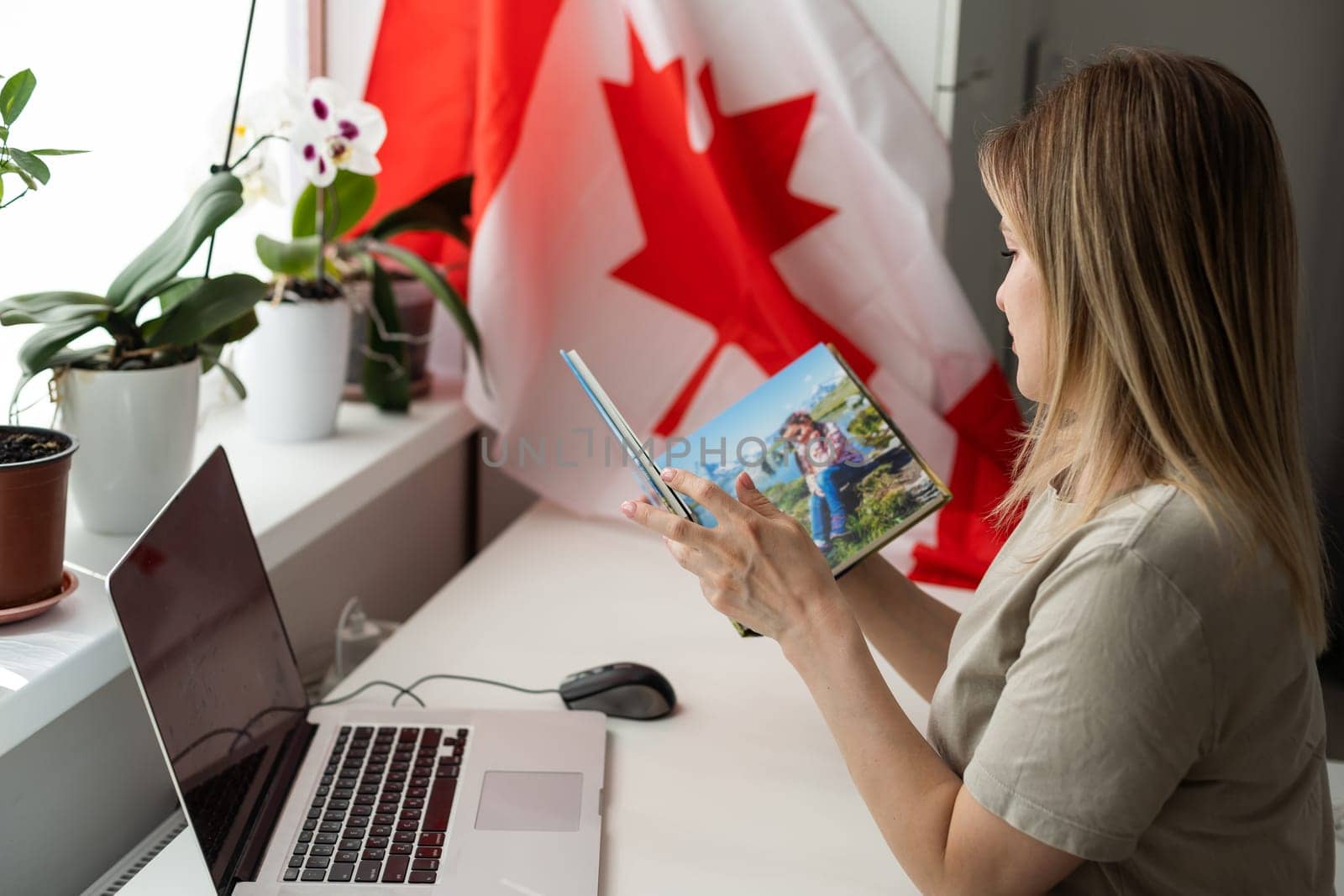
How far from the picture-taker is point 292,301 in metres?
1.35

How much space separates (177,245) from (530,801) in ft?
1.81

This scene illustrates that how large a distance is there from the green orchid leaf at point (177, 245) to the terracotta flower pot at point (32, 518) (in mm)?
163

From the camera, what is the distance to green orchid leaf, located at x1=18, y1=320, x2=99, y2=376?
0.96 m

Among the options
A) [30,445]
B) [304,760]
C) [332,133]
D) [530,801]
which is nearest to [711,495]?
[530,801]

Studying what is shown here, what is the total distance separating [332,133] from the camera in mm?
1276

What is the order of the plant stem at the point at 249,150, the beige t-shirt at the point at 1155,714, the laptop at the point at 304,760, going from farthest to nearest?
the plant stem at the point at 249,150
the laptop at the point at 304,760
the beige t-shirt at the point at 1155,714

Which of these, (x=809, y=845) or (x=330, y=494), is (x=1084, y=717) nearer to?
(x=809, y=845)

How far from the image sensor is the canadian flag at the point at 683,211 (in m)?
1.51

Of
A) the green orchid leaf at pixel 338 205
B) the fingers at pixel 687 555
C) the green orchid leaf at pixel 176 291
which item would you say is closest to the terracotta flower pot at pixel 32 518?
the green orchid leaf at pixel 176 291

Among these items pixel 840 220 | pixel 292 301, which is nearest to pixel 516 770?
pixel 292 301

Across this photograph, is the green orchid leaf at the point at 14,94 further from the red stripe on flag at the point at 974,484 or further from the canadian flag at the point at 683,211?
the red stripe on flag at the point at 974,484

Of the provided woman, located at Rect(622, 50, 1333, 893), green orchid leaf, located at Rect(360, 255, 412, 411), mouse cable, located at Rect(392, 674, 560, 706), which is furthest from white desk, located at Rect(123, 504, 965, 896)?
green orchid leaf, located at Rect(360, 255, 412, 411)

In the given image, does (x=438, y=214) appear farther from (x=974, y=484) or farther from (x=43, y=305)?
(x=974, y=484)

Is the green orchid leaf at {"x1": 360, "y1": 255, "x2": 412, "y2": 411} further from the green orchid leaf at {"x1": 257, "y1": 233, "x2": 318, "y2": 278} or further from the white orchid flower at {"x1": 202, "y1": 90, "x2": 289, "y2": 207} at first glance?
the white orchid flower at {"x1": 202, "y1": 90, "x2": 289, "y2": 207}
